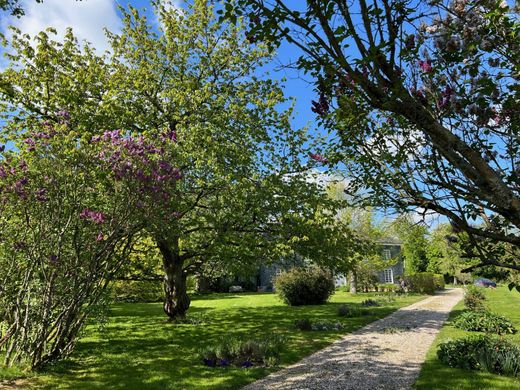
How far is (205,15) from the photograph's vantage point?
15.1m

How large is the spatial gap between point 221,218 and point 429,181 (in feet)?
33.1

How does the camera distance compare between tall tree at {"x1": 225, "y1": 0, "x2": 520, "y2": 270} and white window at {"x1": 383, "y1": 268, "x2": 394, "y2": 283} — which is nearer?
tall tree at {"x1": 225, "y1": 0, "x2": 520, "y2": 270}

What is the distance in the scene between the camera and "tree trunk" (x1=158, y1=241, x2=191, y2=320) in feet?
50.8

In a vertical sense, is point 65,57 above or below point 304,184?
above

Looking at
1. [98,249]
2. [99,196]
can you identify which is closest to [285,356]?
[98,249]

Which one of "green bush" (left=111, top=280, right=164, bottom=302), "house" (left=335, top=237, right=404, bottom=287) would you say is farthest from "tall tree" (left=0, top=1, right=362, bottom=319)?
"house" (left=335, top=237, right=404, bottom=287)

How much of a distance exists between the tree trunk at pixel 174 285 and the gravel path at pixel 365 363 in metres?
7.17

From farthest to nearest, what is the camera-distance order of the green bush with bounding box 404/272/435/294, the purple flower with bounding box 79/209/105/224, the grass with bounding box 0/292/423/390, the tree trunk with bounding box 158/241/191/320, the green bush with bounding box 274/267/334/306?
the green bush with bounding box 404/272/435/294
the green bush with bounding box 274/267/334/306
the tree trunk with bounding box 158/241/191/320
the purple flower with bounding box 79/209/105/224
the grass with bounding box 0/292/423/390

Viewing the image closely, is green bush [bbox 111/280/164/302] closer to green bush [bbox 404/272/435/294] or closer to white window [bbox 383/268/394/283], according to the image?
green bush [bbox 404/272/435/294]

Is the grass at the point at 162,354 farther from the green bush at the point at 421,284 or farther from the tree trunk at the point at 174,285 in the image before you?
the green bush at the point at 421,284

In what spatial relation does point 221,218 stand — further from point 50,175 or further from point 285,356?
point 50,175

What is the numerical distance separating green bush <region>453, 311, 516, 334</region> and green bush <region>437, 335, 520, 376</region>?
368 centimetres

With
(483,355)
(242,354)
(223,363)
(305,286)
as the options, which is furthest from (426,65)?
(305,286)

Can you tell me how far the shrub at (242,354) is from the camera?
845cm
